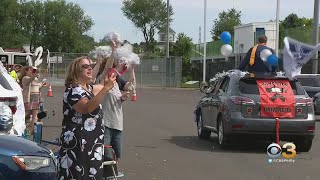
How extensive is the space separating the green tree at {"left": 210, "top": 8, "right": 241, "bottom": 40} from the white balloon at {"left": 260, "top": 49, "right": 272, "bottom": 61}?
7784 cm

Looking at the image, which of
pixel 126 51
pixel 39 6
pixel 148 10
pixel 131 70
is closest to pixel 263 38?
pixel 131 70

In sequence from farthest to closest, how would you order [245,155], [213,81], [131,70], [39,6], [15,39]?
[39,6], [15,39], [213,81], [245,155], [131,70]

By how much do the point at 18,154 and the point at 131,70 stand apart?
A: 2.37 meters

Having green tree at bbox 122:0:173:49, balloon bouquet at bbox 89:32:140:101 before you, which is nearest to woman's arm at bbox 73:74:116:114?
balloon bouquet at bbox 89:32:140:101

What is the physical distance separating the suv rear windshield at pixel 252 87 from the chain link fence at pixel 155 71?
36.2m

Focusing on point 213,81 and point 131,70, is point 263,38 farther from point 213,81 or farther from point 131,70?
point 131,70

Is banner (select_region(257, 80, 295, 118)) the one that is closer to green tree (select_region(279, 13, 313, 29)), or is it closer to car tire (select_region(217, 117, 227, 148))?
car tire (select_region(217, 117, 227, 148))

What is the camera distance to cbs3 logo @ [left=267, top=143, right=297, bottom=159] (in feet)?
36.7

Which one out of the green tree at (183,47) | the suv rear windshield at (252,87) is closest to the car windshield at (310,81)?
the suv rear windshield at (252,87)

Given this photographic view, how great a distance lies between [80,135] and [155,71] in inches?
1776

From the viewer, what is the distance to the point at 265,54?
37.2 feet

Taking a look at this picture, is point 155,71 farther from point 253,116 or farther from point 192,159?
point 192,159

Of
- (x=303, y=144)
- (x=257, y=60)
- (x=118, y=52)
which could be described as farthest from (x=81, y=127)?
(x=303, y=144)

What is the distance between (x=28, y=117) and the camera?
41.1ft
